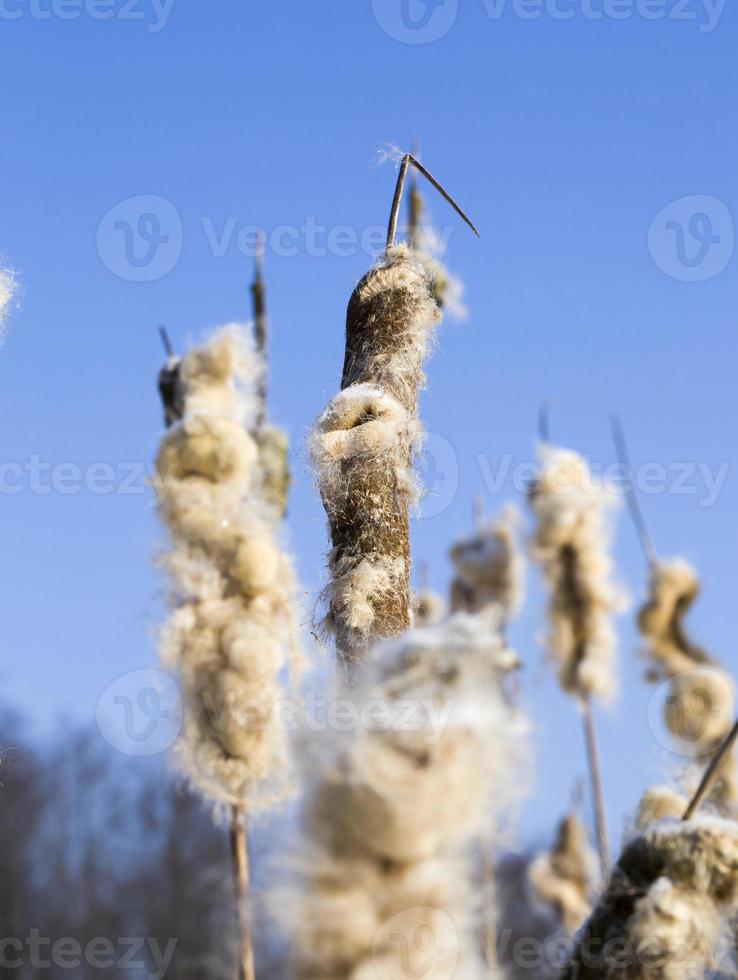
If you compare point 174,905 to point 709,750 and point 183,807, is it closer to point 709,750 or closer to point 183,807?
Answer: point 183,807

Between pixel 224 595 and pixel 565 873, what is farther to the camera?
pixel 565 873

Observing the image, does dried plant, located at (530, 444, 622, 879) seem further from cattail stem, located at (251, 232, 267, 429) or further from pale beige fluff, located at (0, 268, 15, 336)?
pale beige fluff, located at (0, 268, 15, 336)

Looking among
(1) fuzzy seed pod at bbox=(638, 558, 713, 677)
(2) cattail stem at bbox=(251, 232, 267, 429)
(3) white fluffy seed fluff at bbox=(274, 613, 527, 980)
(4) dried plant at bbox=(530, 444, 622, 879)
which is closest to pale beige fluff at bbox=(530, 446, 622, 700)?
(4) dried plant at bbox=(530, 444, 622, 879)

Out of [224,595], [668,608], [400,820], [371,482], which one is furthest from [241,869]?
[668,608]

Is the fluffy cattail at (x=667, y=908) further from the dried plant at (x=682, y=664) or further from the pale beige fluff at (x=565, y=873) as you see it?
the pale beige fluff at (x=565, y=873)

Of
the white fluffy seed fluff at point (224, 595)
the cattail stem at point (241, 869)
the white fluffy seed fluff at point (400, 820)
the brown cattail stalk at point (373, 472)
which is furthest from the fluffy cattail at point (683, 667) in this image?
the white fluffy seed fluff at point (400, 820)

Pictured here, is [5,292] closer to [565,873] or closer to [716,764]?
[716,764]

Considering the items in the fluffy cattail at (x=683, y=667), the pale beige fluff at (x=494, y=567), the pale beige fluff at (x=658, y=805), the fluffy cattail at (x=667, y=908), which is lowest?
the fluffy cattail at (x=667, y=908)

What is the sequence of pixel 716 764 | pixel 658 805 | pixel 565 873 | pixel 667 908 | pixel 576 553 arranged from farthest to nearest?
1. pixel 565 873
2. pixel 576 553
3. pixel 658 805
4. pixel 667 908
5. pixel 716 764
